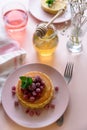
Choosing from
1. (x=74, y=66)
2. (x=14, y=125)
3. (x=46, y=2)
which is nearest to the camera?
(x=14, y=125)

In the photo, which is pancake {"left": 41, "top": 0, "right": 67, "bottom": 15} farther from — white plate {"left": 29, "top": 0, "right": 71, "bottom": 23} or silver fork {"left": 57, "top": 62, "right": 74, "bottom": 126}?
silver fork {"left": 57, "top": 62, "right": 74, "bottom": 126}

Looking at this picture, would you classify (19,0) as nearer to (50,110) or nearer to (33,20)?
(33,20)

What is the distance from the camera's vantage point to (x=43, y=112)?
2.46 feet

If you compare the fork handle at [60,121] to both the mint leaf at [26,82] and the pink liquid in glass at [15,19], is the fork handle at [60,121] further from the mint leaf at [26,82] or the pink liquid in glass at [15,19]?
the pink liquid in glass at [15,19]

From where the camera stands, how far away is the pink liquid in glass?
93 cm

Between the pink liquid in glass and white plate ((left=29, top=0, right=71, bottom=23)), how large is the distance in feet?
0.17

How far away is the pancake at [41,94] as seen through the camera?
2.42 feet

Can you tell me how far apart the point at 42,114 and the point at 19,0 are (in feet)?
1.65

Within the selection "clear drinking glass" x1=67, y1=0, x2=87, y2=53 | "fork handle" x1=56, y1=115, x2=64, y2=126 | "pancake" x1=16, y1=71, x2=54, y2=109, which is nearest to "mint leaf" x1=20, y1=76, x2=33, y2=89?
"pancake" x1=16, y1=71, x2=54, y2=109

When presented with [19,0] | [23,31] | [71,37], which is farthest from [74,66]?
[19,0]

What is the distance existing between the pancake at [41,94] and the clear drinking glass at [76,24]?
17cm

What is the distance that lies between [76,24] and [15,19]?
226 mm

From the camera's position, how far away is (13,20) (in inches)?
37.1

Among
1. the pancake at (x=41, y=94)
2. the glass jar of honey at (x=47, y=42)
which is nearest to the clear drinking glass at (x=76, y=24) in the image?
the glass jar of honey at (x=47, y=42)
